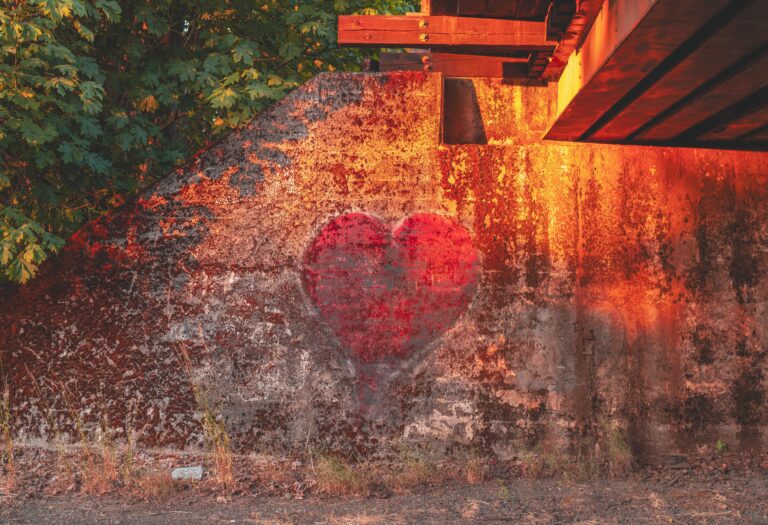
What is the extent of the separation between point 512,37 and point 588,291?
194 centimetres

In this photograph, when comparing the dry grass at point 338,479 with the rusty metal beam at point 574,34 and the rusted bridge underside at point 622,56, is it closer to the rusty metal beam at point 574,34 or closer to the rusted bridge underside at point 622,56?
the rusted bridge underside at point 622,56

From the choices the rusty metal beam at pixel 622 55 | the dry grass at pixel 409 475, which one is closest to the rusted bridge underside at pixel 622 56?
the rusty metal beam at pixel 622 55

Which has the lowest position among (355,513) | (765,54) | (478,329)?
(355,513)

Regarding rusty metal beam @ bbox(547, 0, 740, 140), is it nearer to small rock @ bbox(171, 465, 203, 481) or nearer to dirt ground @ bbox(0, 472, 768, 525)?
dirt ground @ bbox(0, 472, 768, 525)

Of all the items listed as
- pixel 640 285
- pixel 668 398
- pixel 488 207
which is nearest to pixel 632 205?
pixel 640 285

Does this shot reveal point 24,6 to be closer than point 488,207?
Yes

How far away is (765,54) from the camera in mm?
3338

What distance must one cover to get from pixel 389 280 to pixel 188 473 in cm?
203

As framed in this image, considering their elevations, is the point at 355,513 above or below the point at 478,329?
below

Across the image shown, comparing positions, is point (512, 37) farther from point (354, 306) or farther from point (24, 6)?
point (24, 6)

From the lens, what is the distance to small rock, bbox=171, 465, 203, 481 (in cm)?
528

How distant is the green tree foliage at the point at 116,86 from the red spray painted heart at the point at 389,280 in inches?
63.9

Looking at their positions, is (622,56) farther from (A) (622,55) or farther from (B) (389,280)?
(B) (389,280)

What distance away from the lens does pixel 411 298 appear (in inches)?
217
